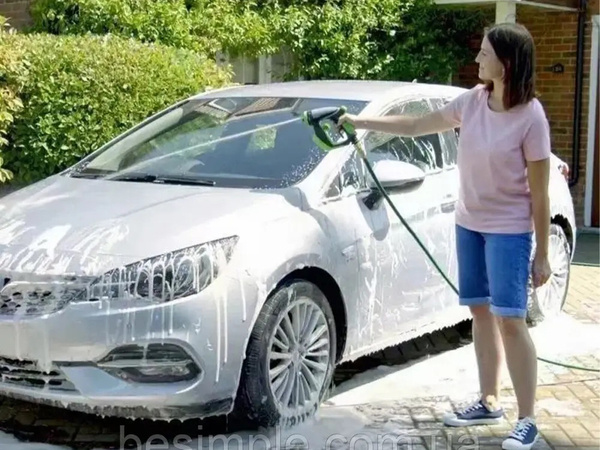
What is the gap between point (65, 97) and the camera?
7.48 m

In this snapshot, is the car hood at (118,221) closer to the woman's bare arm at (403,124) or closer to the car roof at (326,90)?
the woman's bare arm at (403,124)

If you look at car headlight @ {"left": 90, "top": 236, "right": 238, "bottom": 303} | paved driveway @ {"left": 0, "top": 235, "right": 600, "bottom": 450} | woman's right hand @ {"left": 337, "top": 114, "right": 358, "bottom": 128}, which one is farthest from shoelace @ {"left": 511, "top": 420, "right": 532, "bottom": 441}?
woman's right hand @ {"left": 337, "top": 114, "right": 358, "bottom": 128}

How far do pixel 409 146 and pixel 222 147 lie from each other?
1.12 meters

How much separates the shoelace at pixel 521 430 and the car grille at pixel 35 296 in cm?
196

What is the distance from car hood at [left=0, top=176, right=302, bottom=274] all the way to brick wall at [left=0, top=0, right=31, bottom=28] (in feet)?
18.4

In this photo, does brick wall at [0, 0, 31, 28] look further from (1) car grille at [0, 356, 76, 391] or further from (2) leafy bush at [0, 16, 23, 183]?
(1) car grille at [0, 356, 76, 391]

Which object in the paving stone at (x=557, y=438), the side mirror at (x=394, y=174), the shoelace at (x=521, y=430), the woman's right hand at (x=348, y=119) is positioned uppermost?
the woman's right hand at (x=348, y=119)

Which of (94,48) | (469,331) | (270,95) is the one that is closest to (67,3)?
(94,48)

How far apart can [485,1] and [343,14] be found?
1625mm

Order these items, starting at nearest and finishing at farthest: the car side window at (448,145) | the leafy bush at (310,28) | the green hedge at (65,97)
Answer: the car side window at (448,145)
the green hedge at (65,97)
the leafy bush at (310,28)

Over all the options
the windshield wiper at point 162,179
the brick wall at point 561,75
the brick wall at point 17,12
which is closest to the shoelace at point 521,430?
the windshield wiper at point 162,179

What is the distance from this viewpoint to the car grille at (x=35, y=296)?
12.5ft

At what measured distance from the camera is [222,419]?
4.38 metres

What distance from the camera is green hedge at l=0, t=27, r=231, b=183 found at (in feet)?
24.4
